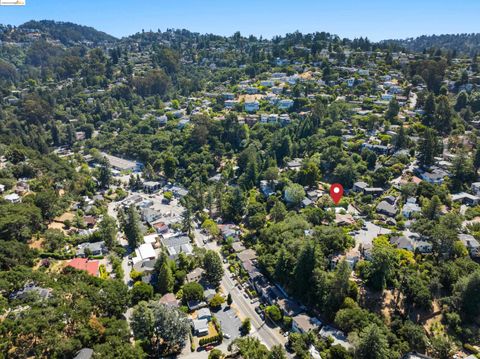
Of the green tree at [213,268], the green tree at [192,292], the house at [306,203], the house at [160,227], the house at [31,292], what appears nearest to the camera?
the house at [31,292]

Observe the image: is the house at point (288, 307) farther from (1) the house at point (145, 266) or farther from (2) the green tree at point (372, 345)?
(1) the house at point (145, 266)

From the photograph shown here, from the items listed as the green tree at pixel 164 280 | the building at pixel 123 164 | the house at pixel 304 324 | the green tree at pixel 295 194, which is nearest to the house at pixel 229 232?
the green tree at pixel 295 194

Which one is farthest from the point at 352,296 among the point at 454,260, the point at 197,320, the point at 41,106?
the point at 41,106

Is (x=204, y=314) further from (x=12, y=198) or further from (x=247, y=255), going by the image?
(x=12, y=198)

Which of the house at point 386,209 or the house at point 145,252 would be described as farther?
the house at point 386,209

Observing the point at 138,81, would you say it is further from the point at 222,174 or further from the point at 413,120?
the point at 413,120

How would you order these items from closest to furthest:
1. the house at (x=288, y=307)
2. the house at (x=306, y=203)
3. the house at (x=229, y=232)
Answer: the house at (x=288, y=307)
the house at (x=229, y=232)
the house at (x=306, y=203)

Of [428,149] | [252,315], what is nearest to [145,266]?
[252,315]

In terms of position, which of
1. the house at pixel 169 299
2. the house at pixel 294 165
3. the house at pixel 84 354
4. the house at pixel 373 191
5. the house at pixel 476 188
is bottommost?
the house at pixel 169 299
